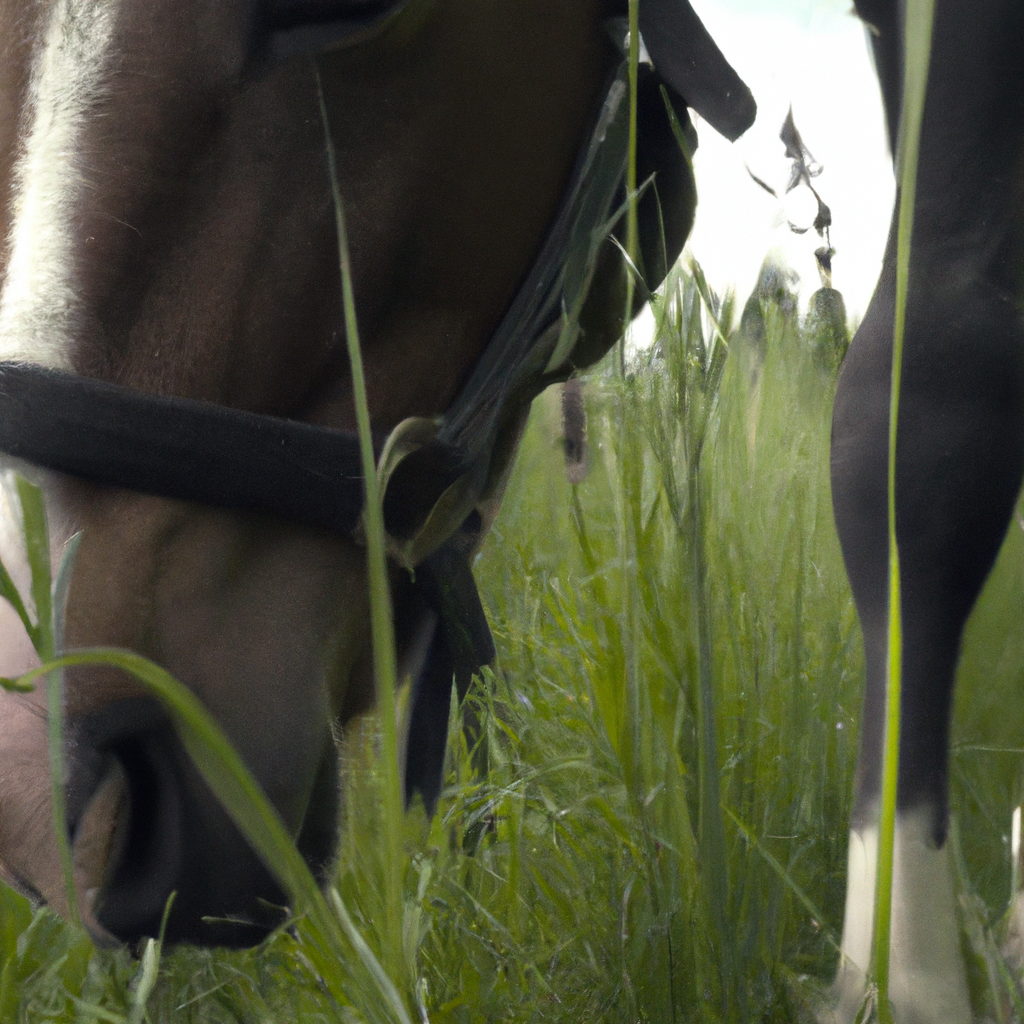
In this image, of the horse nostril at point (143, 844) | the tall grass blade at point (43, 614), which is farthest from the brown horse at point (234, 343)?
the tall grass blade at point (43, 614)

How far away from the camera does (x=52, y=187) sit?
0.64 meters

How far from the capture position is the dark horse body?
58 centimetres

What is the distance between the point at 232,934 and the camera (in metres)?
0.61

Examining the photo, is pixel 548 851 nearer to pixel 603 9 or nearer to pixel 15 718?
pixel 15 718

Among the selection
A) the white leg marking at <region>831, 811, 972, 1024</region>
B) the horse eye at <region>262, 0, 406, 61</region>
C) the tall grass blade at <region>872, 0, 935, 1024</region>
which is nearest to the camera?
the tall grass blade at <region>872, 0, 935, 1024</region>

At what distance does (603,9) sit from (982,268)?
43cm

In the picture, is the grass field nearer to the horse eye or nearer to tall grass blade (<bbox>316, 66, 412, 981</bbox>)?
tall grass blade (<bbox>316, 66, 412, 981</bbox>)

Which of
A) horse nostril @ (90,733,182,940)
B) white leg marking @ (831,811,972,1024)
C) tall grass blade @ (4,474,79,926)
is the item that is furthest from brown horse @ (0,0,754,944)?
white leg marking @ (831,811,972,1024)

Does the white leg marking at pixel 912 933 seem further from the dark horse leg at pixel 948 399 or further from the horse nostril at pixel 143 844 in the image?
the horse nostril at pixel 143 844

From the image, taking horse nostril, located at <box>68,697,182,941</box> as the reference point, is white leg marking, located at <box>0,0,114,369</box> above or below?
above

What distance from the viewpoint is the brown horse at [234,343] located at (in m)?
0.59

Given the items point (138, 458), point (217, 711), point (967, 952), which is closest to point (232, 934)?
point (217, 711)

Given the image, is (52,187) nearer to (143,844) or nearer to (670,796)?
(143,844)

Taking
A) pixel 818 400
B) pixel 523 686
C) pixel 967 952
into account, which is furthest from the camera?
pixel 523 686
